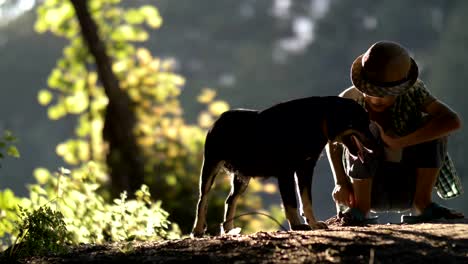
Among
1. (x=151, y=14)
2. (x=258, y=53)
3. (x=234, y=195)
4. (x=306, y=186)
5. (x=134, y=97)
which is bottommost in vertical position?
(x=306, y=186)

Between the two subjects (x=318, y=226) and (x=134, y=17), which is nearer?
(x=318, y=226)

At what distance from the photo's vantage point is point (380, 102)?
4.95 metres

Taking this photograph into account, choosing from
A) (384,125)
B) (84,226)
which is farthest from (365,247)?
(84,226)

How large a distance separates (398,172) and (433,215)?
1.31ft

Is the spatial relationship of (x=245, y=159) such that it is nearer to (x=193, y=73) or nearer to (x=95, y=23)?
(x=95, y=23)

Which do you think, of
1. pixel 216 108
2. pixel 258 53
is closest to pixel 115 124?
pixel 216 108

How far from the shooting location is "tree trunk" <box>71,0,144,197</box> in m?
10.8

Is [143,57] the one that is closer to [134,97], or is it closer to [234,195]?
→ [134,97]

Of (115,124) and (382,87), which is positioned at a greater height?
(115,124)

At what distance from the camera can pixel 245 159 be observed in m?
4.46

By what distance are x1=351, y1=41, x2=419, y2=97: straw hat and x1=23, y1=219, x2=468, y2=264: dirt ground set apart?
0.98m

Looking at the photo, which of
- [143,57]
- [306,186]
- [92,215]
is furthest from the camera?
[143,57]

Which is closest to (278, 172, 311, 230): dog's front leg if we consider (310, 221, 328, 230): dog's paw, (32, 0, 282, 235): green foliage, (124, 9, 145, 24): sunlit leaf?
(310, 221, 328, 230): dog's paw

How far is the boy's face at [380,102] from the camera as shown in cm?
491
